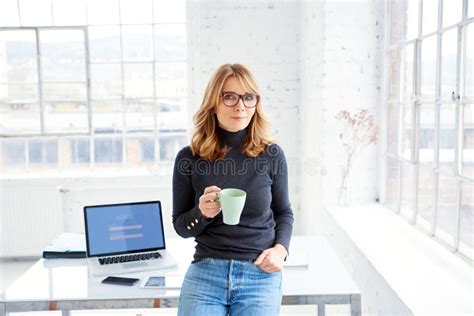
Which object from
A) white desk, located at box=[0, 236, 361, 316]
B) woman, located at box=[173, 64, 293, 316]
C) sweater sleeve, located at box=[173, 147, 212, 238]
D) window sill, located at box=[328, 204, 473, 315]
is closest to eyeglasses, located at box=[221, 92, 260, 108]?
woman, located at box=[173, 64, 293, 316]

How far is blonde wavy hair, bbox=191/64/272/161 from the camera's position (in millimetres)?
1744

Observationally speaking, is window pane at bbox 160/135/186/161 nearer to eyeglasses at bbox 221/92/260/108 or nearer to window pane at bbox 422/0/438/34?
window pane at bbox 422/0/438/34

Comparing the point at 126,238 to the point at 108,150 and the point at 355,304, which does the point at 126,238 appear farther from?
the point at 108,150

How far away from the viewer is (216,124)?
1814mm

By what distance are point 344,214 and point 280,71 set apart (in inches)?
59.5

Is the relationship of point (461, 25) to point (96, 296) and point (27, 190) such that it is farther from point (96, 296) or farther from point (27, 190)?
point (27, 190)

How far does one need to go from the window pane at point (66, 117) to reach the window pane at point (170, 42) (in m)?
0.80

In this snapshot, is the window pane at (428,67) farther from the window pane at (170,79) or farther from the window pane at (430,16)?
the window pane at (170,79)

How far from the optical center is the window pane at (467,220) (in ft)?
6.79

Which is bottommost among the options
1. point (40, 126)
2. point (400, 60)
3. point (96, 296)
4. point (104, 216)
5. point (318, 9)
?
point (96, 296)

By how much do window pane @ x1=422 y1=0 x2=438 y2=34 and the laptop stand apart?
5.11 feet

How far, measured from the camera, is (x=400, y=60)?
114 inches

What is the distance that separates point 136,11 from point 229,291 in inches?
124

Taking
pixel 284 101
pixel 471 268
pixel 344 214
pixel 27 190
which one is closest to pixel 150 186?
pixel 27 190
